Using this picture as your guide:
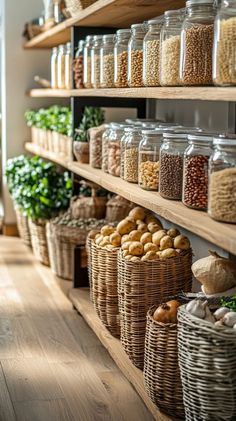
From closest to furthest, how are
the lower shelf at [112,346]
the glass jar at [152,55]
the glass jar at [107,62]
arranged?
the lower shelf at [112,346] → the glass jar at [152,55] → the glass jar at [107,62]

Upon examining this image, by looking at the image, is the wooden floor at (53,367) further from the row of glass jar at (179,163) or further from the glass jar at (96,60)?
the glass jar at (96,60)

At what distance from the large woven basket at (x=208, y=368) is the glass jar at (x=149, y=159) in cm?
85

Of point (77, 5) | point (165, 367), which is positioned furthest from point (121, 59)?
point (165, 367)

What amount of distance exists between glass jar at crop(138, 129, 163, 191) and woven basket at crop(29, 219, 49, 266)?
6.64 ft

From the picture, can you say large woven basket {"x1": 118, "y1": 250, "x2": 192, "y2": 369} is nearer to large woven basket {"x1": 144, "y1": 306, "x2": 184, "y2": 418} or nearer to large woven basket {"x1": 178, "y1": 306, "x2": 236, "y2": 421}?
large woven basket {"x1": 144, "y1": 306, "x2": 184, "y2": 418}

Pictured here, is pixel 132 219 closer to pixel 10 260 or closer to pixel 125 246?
pixel 125 246

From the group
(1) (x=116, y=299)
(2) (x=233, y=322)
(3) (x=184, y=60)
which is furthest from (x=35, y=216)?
(2) (x=233, y=322)

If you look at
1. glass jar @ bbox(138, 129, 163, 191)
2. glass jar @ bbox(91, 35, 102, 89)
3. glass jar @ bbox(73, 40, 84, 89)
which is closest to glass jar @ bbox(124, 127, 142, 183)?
glass jar @ bbox(138, 129, 163, 191)

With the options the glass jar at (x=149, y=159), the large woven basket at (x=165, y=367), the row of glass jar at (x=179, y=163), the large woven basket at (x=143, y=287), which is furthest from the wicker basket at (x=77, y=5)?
the large woven basket at (x=165, y=367)

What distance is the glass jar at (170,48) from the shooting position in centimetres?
277

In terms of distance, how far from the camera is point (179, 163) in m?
2.77

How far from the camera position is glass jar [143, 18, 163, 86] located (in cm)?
302

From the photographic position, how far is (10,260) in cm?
528

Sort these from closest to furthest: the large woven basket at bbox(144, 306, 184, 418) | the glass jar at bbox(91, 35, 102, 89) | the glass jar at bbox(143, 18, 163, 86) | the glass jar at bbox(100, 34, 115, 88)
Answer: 1. the large woven basket at bbox(144, 306, 184, 418)
2. the glass jar at bbox(143, 18, 163, 86)
3. the glass jar at bbox(100, 34, 115, 88)
4. the glass jar at bbox(91, 35, 102, 89)
